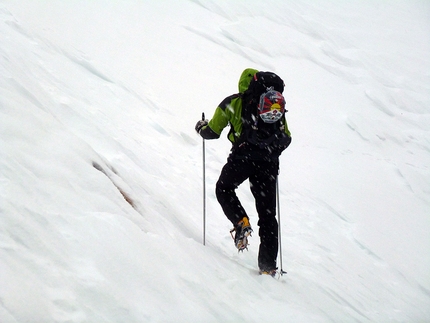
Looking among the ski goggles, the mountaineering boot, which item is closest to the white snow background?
the mountaineering boot

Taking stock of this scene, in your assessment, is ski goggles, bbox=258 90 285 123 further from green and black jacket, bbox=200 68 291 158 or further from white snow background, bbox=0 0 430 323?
white snow background, bbox=0 0 430 323

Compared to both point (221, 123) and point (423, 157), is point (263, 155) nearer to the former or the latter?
point (221, 123)

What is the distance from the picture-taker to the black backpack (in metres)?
3.68

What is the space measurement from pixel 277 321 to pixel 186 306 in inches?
38.6

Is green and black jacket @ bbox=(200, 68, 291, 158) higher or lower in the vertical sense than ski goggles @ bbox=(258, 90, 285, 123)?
lower

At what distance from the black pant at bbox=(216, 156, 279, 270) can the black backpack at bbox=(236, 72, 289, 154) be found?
7.9 inches

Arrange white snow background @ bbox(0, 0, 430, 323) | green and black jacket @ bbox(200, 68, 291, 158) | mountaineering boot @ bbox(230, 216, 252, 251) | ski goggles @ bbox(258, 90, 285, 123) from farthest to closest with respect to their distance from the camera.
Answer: mountaineering boot @ bbox(230, 216, 252, 251) → green and black jacket @ bbox(200, 68, 291, 158) → ski goggles @ bbox(258, 90, 285, 123) → white snow background @ bbox(0, 0, 430, 323)

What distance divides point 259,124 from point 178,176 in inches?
118

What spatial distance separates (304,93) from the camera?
15516 millimetres

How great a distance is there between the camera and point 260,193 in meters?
4.07

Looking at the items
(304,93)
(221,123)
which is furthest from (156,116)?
(304,93)

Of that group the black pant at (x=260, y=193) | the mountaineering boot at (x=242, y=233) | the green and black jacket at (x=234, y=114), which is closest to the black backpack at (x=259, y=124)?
the green and black jacket at (x=234, y=114)

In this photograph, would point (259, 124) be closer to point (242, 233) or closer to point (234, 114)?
point (234, 114)

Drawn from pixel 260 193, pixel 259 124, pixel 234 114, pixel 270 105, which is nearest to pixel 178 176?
pixel 260 193
